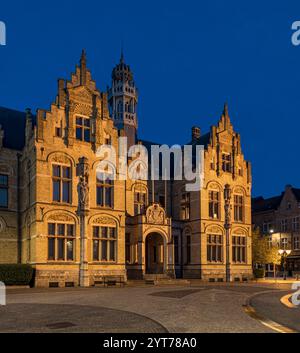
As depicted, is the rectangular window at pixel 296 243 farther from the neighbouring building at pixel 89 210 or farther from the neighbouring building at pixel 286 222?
the neighbouring building at pixel 89 210

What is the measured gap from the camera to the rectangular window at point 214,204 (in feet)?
153

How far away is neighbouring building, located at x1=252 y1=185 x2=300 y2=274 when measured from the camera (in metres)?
73.8

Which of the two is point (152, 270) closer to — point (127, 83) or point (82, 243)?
point (82, 243)

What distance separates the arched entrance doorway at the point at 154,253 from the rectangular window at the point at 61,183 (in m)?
11.3

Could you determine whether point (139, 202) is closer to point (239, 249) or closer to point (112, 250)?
point (112, 250)

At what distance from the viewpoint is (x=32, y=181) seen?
117 ft

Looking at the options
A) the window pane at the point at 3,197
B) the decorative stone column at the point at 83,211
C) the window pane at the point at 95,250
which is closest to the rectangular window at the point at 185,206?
the window pane at the point at 95,250

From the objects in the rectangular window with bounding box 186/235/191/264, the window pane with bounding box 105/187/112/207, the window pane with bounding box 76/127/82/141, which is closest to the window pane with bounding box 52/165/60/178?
the window pane with bounding box 76/127/82/141

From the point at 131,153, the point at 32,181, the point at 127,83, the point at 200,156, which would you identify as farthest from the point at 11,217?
the point at 127,83

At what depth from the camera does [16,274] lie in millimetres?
32719

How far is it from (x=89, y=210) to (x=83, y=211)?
220 centimetres

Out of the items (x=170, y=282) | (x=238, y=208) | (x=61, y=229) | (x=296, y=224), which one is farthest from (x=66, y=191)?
(x=296, y=224)

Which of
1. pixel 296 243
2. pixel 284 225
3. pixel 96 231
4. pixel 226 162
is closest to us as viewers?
pixel 96 231
